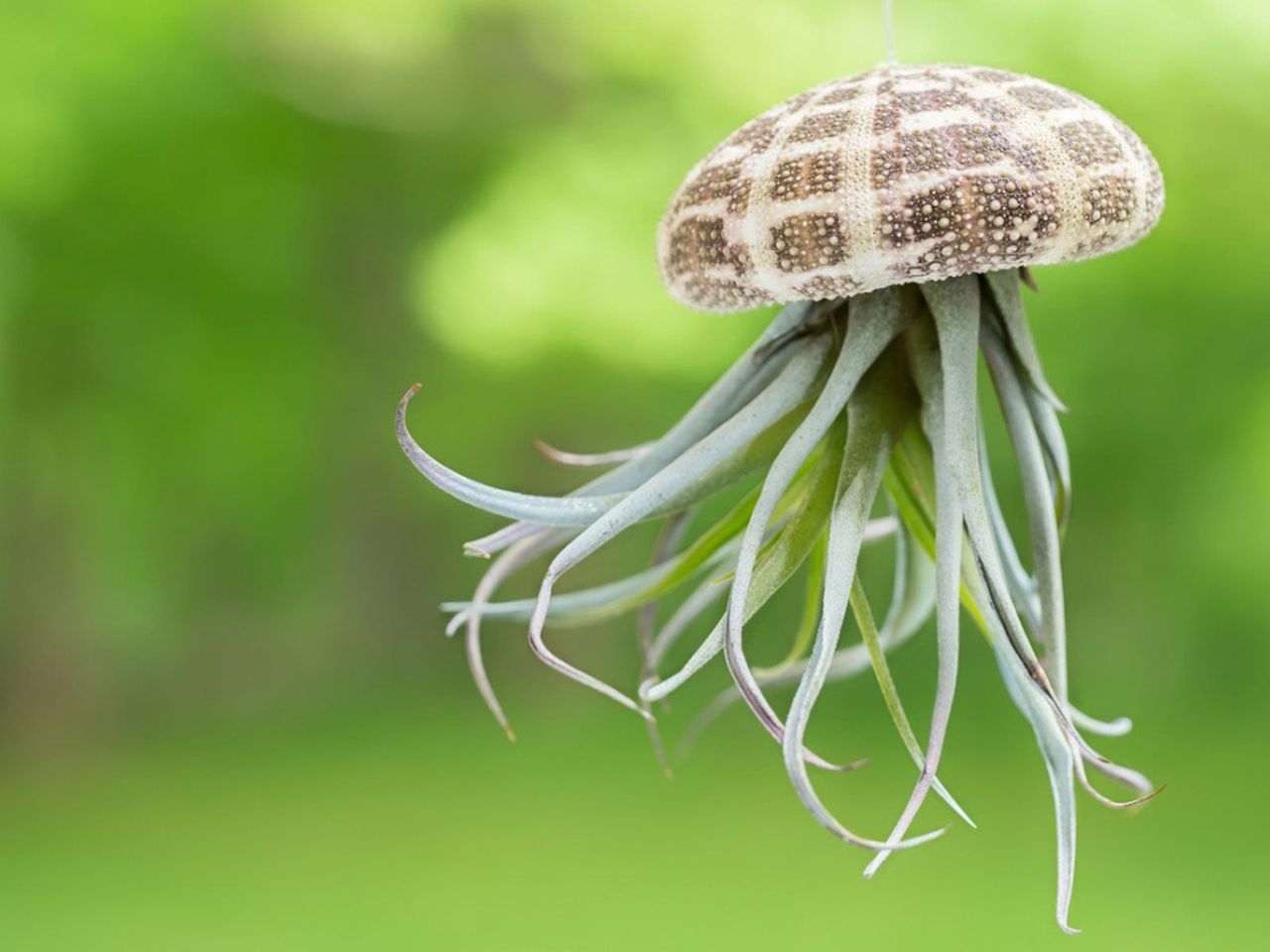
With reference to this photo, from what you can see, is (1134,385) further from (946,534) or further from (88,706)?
(88,706)

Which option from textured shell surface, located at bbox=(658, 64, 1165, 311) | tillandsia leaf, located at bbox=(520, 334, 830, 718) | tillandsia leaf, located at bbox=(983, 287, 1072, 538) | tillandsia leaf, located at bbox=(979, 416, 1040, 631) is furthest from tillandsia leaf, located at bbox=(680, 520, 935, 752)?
textured shell surface, located at bbox=(658, 64, 1165, 311)

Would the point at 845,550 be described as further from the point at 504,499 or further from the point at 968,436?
the point at 504,499

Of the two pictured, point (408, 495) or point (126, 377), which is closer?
point (126, 377)

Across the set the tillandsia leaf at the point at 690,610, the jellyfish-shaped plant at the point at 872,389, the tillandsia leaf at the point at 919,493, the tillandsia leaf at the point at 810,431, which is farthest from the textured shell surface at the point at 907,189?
the tillandsia leaf at the point at 690,610

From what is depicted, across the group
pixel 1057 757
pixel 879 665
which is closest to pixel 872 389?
pixel 879 665

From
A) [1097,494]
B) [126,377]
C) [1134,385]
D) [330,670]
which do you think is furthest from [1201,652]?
[330,670]

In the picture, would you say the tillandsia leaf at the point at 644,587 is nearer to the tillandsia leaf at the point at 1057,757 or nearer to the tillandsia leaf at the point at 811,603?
the tillandsia leaf at the point at 811,603
